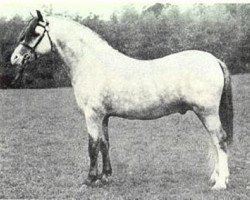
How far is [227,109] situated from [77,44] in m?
1.97

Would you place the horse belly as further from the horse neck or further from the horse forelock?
the horse forelock

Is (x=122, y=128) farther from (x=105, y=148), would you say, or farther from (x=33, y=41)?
(x=33, y=41)

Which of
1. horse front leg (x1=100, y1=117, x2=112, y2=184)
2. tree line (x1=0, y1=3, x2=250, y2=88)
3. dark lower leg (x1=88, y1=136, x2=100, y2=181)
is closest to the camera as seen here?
dark lower leg (x1=88, y1=136, x2=100, y2=181)

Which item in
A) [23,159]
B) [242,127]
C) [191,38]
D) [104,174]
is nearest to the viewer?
[104,174]

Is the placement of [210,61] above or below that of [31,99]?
above

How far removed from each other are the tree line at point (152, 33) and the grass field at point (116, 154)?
2.23 feet

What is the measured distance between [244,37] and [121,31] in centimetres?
308

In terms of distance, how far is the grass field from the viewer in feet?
18.6

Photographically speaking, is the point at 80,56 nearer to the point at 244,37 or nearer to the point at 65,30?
the point at 65,30

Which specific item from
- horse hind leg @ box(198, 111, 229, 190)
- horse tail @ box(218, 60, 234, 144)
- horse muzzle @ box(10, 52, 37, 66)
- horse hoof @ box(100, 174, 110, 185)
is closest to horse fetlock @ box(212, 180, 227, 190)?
horse hind leg @ box(198, 111, 229, 190)

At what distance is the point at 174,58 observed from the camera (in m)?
5.68

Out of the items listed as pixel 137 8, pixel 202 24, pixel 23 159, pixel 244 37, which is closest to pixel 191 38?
pixel 202 24

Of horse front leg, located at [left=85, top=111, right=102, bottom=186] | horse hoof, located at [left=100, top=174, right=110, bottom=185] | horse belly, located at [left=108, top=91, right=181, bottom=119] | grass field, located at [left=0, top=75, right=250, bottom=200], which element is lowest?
grass field, located at [left=0, top=75, right=250, bottom=200]

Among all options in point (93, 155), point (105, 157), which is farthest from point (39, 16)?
point (105, 157)
